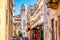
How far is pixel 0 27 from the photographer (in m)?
6.67

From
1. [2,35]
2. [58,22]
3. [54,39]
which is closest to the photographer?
[2,35]

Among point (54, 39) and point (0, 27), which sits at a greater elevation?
point (0, 27)

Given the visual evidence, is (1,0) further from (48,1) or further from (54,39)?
(54,39)

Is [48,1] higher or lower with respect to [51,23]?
higher

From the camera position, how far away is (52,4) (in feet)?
33.7

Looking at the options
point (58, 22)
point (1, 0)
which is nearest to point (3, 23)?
point (1, 0)

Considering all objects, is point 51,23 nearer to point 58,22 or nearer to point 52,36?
point 52,36

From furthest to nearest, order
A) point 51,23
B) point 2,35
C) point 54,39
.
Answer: point 51,23 < point 54,39 < point 2,35

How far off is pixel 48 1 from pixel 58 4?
57 cm

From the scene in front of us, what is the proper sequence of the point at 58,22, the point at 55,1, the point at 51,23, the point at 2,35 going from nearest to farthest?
1. the point at 2,35
2. the point at 55,1
3. the point at 58,22
4. the point at 51,23

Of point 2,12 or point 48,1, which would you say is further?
point 48,1

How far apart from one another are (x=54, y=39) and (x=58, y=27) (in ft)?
4.76

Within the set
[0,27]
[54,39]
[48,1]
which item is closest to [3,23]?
[0,27]

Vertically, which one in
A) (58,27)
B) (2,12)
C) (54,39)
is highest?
(2,12)
